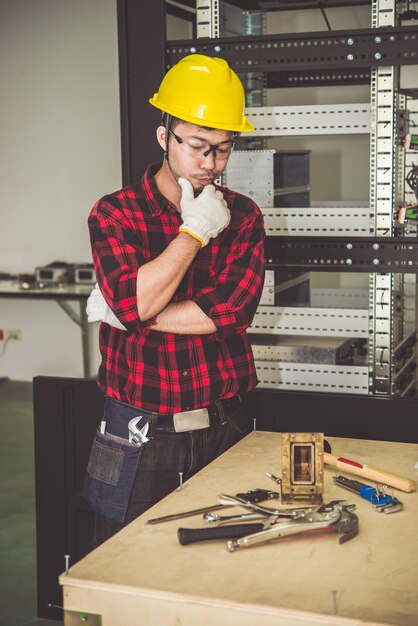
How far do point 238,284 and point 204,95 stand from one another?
0.45m

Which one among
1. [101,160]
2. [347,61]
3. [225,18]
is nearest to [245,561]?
[347,61]

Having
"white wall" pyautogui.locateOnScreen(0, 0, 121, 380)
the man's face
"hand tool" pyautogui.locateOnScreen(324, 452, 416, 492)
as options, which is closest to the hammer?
"hand tool" pyautogui.locateOnScreen(324, 452, 416, 492)

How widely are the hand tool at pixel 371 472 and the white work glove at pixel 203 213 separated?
0.58 metres

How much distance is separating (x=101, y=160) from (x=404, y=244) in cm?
417

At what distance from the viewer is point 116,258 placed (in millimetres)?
2008

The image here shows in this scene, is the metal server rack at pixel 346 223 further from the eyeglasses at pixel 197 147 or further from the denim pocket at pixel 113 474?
the denim pocket at pixel 113 474

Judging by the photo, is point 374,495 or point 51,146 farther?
point 51,146

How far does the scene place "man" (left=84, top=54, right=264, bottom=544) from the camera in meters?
2.01

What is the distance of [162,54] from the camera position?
2787 millimetres

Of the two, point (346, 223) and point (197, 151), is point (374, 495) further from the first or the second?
point (346, 223)

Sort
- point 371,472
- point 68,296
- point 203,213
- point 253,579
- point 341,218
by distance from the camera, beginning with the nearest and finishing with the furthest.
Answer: point 253,579 < point 371,472 < point 203,213 < point 341,218 < point 68,296

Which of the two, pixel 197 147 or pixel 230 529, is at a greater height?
pixel 197 147

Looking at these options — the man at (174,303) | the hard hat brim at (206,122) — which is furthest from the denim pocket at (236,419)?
the hard hat brim at (206,122)

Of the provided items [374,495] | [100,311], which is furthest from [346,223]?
[374,495]
